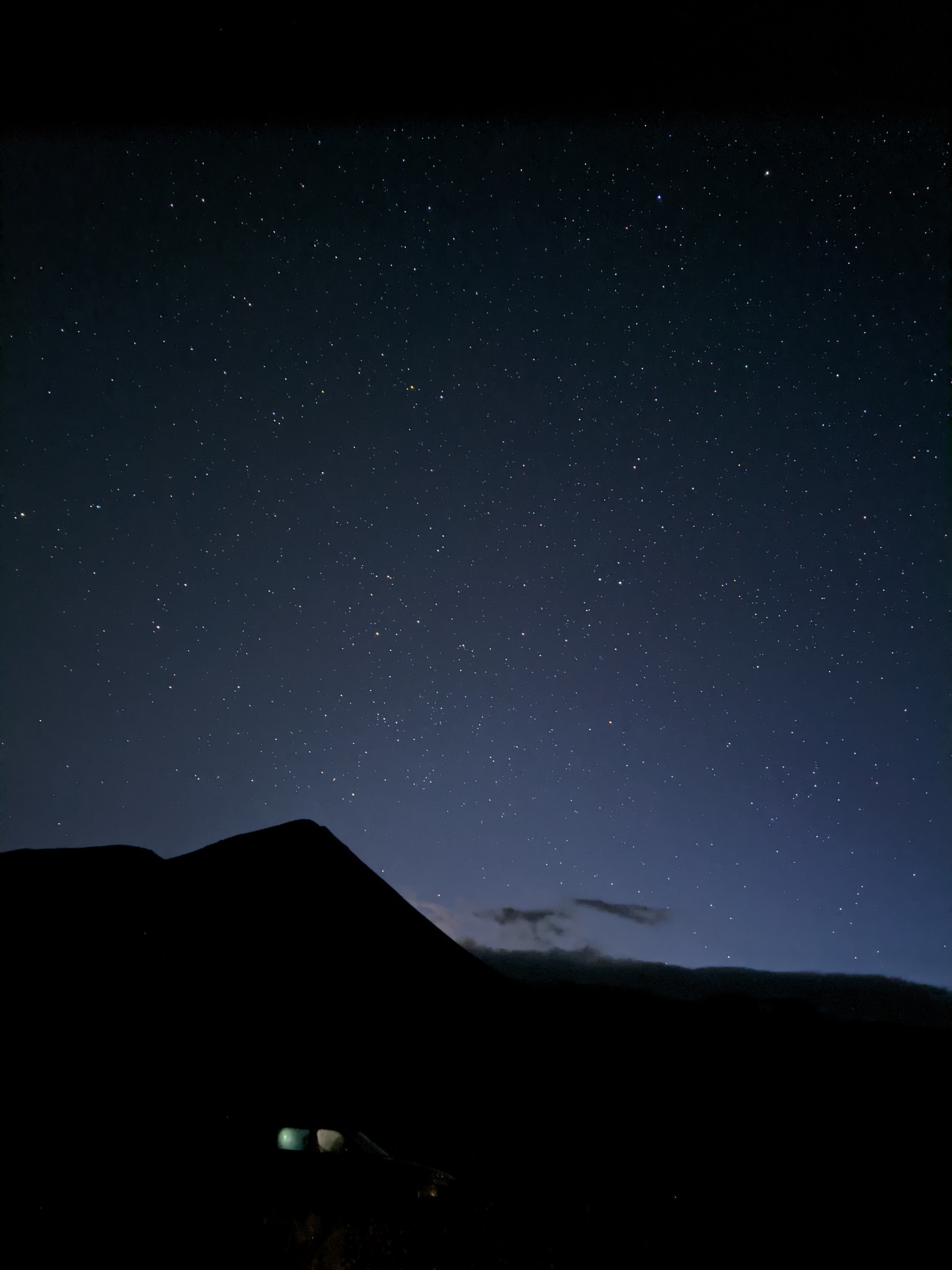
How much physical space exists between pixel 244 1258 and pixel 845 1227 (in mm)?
5118

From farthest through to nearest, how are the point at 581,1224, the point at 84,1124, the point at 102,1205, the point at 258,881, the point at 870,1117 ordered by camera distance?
the point at 258,881, the point at 870,1117, the point at 84,1124, the point at 102,1205, the point at 581,1224

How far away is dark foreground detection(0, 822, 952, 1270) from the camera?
235 inches

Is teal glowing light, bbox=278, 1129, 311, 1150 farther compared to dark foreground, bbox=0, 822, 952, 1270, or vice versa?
teal glowing light, bbox=278, 1129, 311, 1150

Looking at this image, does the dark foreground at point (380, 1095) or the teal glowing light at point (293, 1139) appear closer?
the dark foreground at point (380, 1095)

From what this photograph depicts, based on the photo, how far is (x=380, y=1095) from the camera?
51.3 feet

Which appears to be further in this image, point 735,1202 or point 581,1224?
point 735,1202

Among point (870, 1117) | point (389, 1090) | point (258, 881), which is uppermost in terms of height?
point (258, 881)

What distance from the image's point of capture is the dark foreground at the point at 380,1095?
5.97m

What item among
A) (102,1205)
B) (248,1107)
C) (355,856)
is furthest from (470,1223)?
(355,856)

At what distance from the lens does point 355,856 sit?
27.1 m

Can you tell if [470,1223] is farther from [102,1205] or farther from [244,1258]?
[102,1205]

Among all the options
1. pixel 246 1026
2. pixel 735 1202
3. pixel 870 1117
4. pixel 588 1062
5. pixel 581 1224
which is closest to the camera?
pixel 581 1224

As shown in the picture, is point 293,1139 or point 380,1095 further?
point 380,1095

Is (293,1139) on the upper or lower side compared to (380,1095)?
upper
